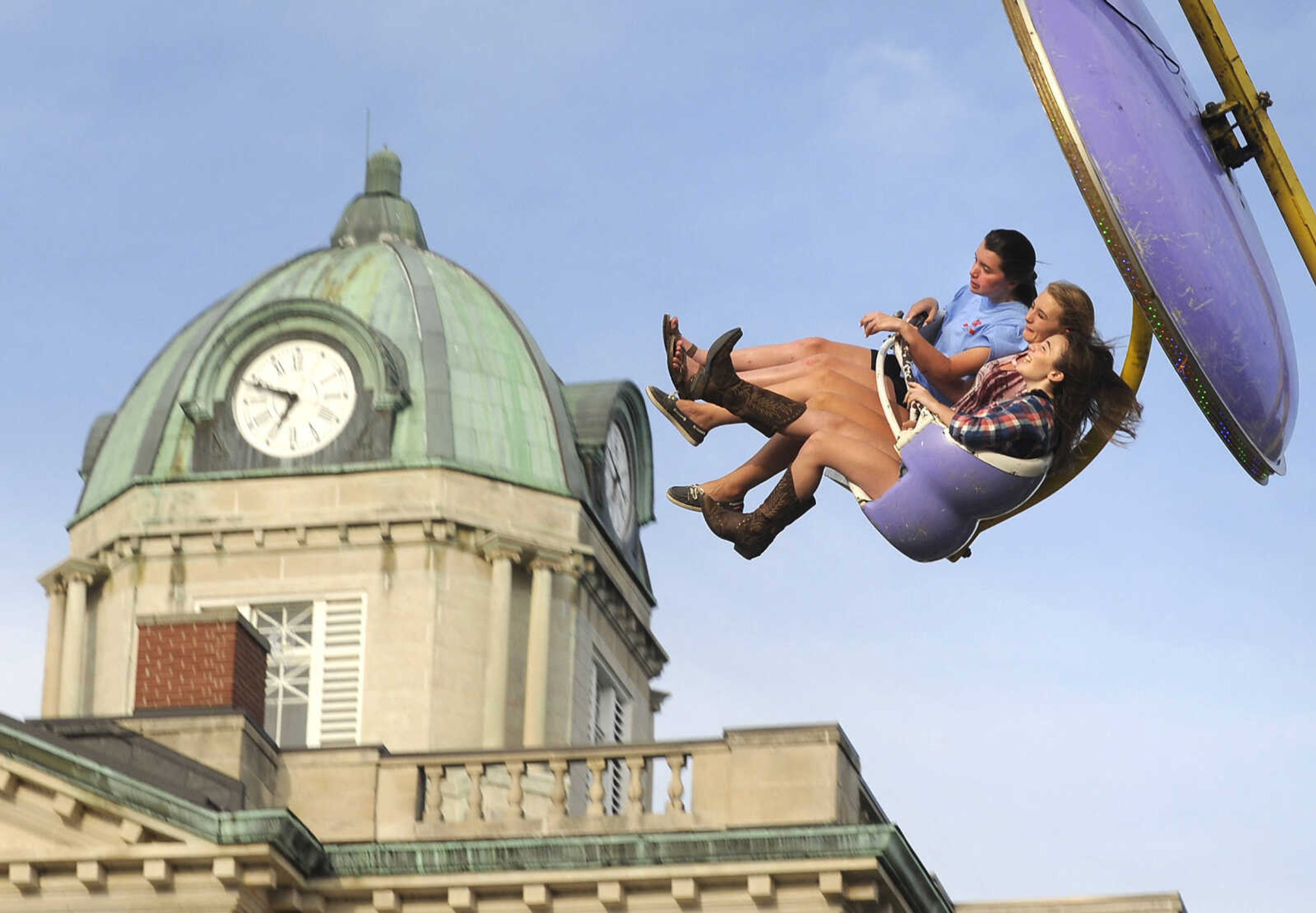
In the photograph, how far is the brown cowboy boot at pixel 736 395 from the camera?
11156mm

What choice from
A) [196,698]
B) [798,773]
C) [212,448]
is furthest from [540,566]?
[798,773]

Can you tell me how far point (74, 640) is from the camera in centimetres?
3728

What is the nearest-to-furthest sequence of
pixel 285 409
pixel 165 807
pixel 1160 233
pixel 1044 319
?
1. pixel 1160 233
2. pixel 1044 319
3. pixel 165 807
4. pixel 285 409

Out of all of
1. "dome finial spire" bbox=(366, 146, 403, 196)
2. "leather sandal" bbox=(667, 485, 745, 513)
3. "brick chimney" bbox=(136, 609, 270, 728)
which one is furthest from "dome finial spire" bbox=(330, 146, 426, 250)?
"leather sandal" bbox=(667, 485, 745, 513)

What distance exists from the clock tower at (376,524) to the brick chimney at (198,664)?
191 inches

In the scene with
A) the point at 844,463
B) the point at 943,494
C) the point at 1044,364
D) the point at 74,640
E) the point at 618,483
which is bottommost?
the point at 943,494

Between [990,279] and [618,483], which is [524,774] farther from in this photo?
[990,279]

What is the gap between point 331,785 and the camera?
92.7 ft

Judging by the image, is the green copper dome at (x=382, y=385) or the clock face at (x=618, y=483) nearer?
the green copper dome at (x=382, y=385)

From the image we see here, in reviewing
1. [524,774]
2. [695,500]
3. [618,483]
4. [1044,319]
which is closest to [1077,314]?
[1044,319]

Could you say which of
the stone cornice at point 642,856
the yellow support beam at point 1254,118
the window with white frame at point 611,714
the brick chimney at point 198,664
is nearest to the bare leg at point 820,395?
the yellow support beam at point 1254,118

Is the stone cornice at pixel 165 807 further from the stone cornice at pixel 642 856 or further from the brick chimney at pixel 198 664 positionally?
the brick chimney at pixel 198 664

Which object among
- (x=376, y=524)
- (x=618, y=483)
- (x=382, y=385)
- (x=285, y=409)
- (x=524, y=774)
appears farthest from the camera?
(x=618, y=483)

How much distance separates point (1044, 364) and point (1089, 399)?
0.73 ft
